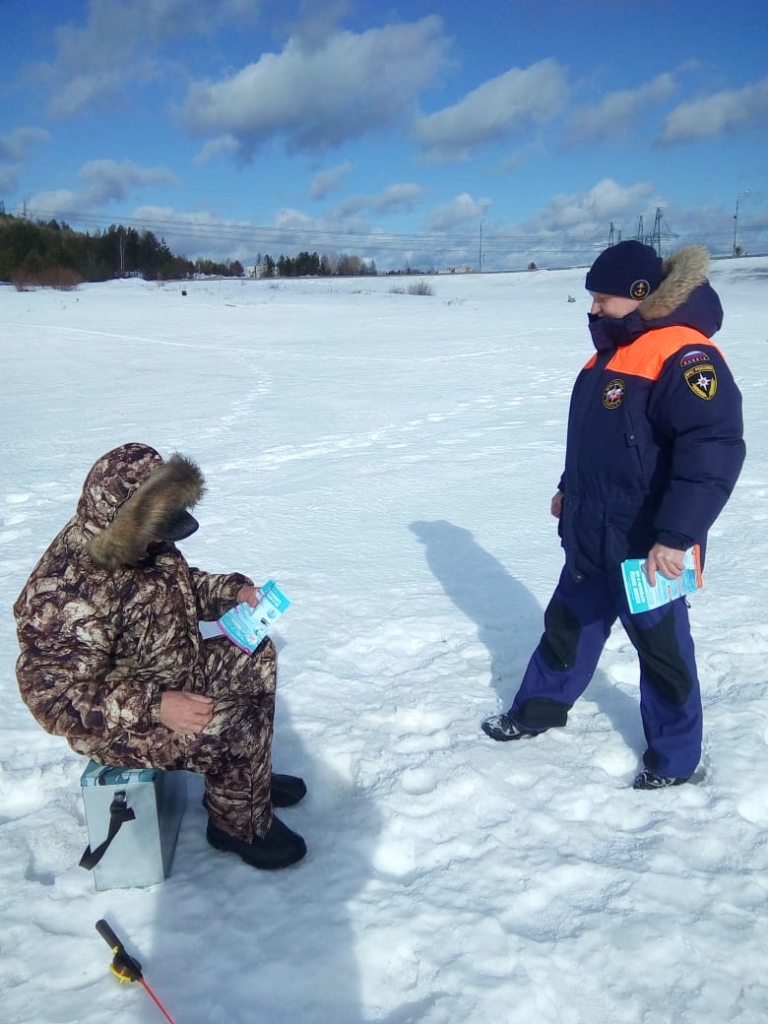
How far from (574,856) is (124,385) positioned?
1057cm

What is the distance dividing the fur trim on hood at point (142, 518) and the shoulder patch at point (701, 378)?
149cm

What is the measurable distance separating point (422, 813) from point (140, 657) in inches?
43.4

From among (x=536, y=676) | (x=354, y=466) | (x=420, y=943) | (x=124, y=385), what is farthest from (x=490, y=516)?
(x=124, y=385)

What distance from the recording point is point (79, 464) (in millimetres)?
6930

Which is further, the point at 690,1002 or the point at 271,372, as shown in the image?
the point at 271,372

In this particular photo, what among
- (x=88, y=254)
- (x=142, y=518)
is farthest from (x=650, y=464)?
(x=88, y=254)

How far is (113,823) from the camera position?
84.8 inches

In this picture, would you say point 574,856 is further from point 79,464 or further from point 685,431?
point 79,464

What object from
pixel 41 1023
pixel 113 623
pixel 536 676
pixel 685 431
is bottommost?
pixel 41 1023

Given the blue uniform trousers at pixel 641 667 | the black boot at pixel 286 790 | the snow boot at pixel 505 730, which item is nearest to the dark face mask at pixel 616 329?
the blue uniform trousers at pixel 641 667

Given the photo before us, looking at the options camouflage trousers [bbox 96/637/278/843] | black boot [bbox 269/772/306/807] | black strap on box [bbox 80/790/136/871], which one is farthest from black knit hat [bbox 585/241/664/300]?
black strap on box [bbox 80/790/136/871]

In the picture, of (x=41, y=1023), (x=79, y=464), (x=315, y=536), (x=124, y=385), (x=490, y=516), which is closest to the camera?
(x=41, y=1023)

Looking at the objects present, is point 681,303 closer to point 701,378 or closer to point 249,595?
point 701,378

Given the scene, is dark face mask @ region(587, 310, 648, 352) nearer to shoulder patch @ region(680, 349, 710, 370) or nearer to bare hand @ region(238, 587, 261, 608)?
shoulder patch @ region(680, 349, 710, 370)
